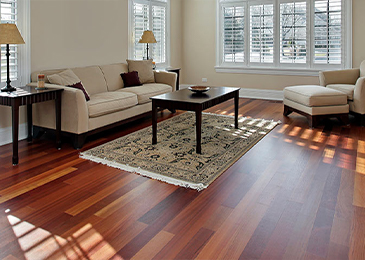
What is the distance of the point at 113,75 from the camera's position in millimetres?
5629

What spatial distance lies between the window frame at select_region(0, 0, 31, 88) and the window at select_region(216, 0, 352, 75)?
15.1 ft

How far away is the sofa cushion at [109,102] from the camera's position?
4.35m

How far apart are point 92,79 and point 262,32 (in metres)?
4.05

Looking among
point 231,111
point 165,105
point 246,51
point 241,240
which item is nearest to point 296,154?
point 165,105

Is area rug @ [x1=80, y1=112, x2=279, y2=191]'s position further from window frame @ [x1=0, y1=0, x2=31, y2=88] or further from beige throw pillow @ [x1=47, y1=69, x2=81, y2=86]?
window frame @ [x1=0, y1=0, x2=31, y2=88]

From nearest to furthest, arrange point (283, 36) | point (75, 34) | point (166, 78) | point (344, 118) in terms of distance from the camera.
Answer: point (344, 118), point (75, 34), point (166, 78), point (283, 36)

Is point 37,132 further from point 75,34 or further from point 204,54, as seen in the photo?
point 204,54

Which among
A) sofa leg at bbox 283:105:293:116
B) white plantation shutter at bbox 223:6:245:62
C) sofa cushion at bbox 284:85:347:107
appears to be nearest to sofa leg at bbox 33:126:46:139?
sofa cushion at bbox 284:85:347:107

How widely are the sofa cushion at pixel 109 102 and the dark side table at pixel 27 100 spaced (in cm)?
41

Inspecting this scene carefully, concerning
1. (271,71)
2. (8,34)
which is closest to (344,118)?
A: (271,71)

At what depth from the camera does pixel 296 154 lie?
3906 millimetres

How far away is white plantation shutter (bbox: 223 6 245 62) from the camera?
25.2ft

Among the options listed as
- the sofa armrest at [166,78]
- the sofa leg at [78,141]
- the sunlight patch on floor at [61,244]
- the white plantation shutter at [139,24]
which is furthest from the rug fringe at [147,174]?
the white plantation shutter at [139,24]

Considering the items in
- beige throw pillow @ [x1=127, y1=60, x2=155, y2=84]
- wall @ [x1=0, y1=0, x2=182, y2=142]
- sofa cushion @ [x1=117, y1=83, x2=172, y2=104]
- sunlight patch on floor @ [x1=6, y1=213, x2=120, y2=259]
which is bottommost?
sunlight patch on floor @ [x1=6, y1=213, x2=120, y2=259]
